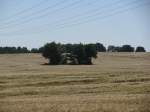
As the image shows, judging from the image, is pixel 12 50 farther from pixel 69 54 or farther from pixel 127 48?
pixel 69 54

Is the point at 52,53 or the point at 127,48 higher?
the point at 52,53

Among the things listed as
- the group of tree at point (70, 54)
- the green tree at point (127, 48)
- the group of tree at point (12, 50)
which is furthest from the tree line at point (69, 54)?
the green tree at point (127, 48)

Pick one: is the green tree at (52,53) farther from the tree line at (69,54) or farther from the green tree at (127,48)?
the green tree at (127,48)

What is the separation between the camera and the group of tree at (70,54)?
3858 inches

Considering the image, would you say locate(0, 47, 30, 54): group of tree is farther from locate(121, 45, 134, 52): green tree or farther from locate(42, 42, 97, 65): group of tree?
locate(42, 42, 97, 65): group of tree

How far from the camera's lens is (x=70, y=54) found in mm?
102625

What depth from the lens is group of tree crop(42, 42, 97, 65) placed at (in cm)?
9800

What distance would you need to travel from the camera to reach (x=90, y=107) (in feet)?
46.6

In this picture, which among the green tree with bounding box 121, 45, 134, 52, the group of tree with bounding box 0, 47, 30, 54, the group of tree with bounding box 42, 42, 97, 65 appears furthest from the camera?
the green tree with bounding box 121, 45, 134, 52

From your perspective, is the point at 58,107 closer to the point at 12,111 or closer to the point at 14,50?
the point at 12,111

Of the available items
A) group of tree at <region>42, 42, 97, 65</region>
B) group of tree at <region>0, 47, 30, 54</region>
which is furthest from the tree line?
group of tree at <region>0, 47, 30, 54</region>

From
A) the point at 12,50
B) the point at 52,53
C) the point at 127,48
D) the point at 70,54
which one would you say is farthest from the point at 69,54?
the point at 127,48

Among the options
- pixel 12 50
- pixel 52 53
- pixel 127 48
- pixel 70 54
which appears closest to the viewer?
pixel 52 53

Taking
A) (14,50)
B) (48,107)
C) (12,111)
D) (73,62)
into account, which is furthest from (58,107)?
(14,50)
